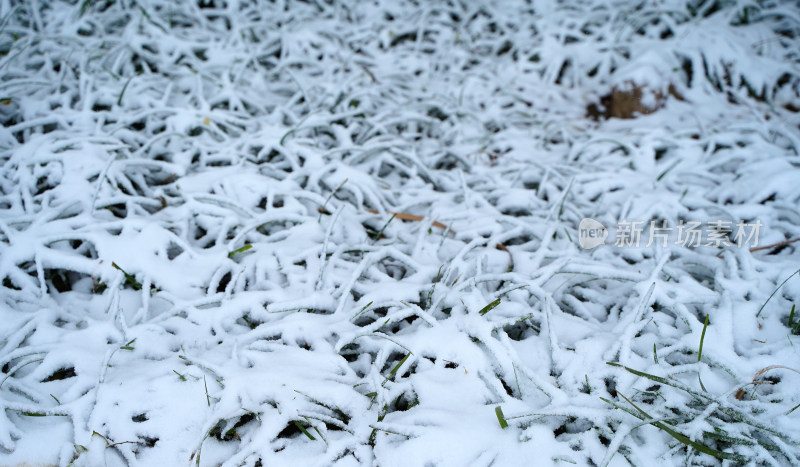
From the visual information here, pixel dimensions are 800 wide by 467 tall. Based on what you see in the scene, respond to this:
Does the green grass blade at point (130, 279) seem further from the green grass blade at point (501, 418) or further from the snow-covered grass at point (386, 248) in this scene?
the green grass blade at point (501, 418)

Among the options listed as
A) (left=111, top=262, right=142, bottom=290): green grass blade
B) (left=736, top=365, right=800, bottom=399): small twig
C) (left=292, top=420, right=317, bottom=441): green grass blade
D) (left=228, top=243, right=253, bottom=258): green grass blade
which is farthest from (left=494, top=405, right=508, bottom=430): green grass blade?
(left=111, top=262, right=142, bottom=290): green grass blade

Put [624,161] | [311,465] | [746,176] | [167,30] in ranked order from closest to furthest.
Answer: [311,465], [746,176], [624,161], [167,30]

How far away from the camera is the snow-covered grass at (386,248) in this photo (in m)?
1.05

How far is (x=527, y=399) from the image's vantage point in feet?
3.68

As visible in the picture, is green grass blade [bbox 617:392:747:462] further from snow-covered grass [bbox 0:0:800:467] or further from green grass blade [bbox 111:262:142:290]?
green grass blade [bbox 111:262:142:290]

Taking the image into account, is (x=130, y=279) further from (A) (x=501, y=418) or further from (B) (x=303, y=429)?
(A) (x=501, y=418)

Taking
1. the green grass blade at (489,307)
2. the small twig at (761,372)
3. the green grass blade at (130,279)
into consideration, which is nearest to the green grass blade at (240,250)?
the green grass blade at (130,279)

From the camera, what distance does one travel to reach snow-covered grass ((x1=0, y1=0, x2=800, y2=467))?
3.44ft

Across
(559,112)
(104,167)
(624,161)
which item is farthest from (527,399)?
(559,112)

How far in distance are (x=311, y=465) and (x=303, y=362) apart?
0.27 m

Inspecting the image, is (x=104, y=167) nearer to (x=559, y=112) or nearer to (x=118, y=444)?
(x=118, y=444)

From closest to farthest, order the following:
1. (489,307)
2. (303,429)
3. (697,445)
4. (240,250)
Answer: (697,445) < (303,429) < (489,307) < (240,250)

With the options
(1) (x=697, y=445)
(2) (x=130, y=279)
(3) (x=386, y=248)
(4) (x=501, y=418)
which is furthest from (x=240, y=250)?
(1) (x=697, y=445)

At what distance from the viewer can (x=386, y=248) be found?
1529 mm
